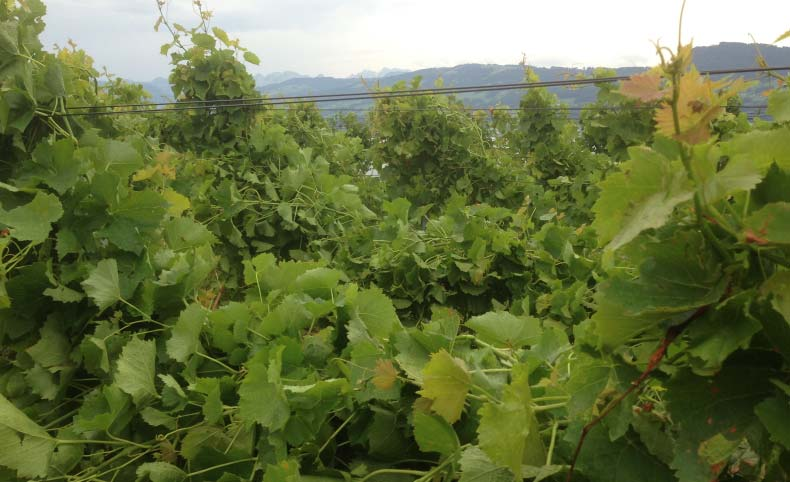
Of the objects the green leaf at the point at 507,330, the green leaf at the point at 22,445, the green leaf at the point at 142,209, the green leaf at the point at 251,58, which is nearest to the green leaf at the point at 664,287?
the green leaf at the point at 507,330

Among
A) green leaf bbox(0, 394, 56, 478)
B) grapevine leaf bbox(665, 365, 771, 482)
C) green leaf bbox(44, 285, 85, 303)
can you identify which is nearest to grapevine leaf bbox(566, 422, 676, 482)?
grapevine leaf bbox(665, 365, 771, 482)

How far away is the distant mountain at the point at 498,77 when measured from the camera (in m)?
5.09

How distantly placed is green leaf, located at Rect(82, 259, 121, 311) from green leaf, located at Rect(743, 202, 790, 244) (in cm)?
128

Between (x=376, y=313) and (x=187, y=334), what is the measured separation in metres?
0.41

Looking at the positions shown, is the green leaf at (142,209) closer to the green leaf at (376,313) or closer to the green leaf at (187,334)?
the green leaf at (187,334)

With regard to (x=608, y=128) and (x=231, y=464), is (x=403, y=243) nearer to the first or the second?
(x=231, y=464)

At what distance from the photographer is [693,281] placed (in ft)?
1.83

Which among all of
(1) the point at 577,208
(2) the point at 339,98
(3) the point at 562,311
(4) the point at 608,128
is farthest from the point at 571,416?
(4) the point at 608,128

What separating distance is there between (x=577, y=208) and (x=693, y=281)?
14.7 feet

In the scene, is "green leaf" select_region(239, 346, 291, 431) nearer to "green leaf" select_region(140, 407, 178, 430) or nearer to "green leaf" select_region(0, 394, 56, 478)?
"green leaf" select_region(140, 407, 178, 430)

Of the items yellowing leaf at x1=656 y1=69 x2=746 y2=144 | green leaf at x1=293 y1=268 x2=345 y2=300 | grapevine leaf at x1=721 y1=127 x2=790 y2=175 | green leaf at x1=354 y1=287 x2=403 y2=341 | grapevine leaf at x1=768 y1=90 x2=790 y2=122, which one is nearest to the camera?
yellowing leaf at x1=656 y1=69 x2=746 y2=144

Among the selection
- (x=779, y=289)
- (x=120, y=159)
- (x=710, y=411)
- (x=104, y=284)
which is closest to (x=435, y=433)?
(x=710, y=411)

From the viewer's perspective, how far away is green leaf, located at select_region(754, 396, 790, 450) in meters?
0.52

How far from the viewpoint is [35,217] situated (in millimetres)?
1305
